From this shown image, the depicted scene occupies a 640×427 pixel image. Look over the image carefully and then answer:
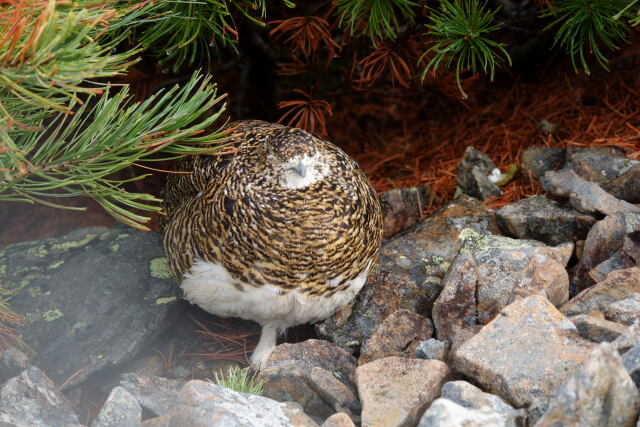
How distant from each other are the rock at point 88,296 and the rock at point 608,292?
167cm

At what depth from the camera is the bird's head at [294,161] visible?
2604mm

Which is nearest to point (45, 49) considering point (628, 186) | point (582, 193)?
point (582, 193)

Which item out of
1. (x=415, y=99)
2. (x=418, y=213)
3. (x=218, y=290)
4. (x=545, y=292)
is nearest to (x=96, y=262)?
(x=218, y=290)

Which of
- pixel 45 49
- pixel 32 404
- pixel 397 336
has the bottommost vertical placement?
pixel 32 404

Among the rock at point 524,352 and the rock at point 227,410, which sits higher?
the rock at point 524,352

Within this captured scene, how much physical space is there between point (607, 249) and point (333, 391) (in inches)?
49.7

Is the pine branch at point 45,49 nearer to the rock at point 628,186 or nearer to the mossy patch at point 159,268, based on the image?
the mossy patch at point 159,268

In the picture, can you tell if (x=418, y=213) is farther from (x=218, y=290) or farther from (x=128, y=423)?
(x=128, y=423)

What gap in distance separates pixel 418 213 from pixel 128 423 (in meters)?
1.82

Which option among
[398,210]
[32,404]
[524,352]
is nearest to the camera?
[524,352]

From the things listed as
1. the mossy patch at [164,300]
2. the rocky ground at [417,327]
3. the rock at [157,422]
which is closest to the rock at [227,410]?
the rocky ground at [417,327]

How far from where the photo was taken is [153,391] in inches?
102

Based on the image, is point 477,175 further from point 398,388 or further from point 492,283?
point 398,388

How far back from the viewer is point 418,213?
358cm
